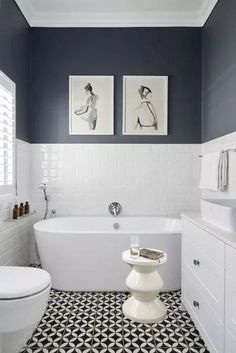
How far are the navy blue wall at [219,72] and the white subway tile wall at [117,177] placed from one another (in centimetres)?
57

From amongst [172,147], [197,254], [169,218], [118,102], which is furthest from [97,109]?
[197,254]

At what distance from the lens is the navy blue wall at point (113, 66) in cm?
356

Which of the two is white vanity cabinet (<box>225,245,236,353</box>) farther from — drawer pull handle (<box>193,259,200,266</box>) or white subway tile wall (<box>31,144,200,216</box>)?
white subway tile wall (<box>31,144,200,216</box>)

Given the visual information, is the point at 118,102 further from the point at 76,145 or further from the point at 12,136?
the point at 12,136

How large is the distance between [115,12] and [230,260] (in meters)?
3.27

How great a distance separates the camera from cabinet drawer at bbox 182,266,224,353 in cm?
160

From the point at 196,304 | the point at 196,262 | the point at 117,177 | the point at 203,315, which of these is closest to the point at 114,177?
the point at 117,177

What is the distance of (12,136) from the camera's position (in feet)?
9.73

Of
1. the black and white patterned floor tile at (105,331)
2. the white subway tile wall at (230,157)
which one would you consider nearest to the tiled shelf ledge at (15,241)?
the black and white patterned floor tile at (105,331)

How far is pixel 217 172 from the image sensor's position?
2555 millimetres

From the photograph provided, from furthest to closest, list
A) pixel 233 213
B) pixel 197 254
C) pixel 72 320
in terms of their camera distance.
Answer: pixel 72 320
pixel 197 254
pixel 233 213

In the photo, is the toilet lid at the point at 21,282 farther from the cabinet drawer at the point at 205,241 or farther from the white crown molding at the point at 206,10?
the white crown molding at the point at 206,10

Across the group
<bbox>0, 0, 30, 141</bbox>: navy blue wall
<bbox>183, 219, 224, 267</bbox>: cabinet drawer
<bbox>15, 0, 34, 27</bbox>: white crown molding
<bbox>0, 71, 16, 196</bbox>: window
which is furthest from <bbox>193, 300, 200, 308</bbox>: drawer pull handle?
<bbox>15, 0, 34, 27</bbox>: white crown molding

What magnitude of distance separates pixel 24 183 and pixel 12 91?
113 cm
